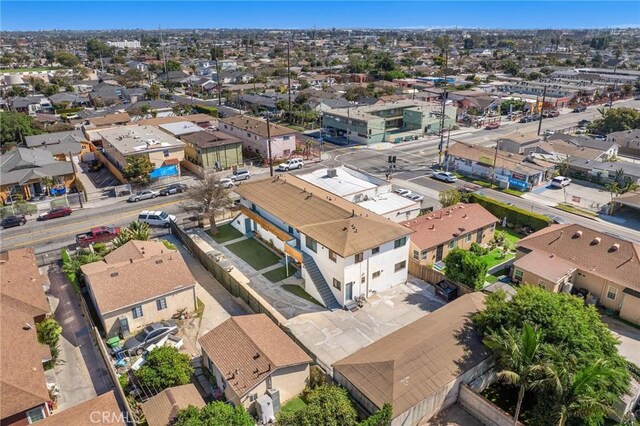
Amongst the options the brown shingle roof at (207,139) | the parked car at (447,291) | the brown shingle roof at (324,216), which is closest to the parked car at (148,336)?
the brown shingle roof at (324,216)

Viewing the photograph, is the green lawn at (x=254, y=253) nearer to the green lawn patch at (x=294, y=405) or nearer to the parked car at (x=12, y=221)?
the green lawn patch at (x=294, y=405)

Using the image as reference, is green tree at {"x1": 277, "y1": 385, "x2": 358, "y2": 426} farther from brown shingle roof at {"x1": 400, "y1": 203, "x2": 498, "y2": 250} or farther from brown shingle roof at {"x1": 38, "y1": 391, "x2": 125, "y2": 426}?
brown shingle roof at {"x1": 400, "y1": 203, "x2": 498, "y2": 250}

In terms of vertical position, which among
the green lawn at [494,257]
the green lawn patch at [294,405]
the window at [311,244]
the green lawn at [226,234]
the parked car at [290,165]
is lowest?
the green lawn patch at [294,405]

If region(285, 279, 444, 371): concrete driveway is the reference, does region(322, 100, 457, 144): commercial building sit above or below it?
above

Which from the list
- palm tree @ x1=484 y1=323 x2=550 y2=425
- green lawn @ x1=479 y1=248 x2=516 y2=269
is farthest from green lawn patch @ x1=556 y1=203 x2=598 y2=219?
palm tree @ x1=484 y1=323 x2=550 y2=425

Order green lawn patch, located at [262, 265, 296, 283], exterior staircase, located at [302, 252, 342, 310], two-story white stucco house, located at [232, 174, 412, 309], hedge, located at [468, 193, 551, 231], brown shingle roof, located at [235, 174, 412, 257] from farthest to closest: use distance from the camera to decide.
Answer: hedge, located at [468, 193, 551, 231] → green lawn patch, located at [262, 265, 296, 283] → exterior staircase, located at [302, 252, 342, 310] → brown shingle roof, located at [235, 174, 412, 257] → two-story white stucco house, located at [232, 174, 412, 309]
